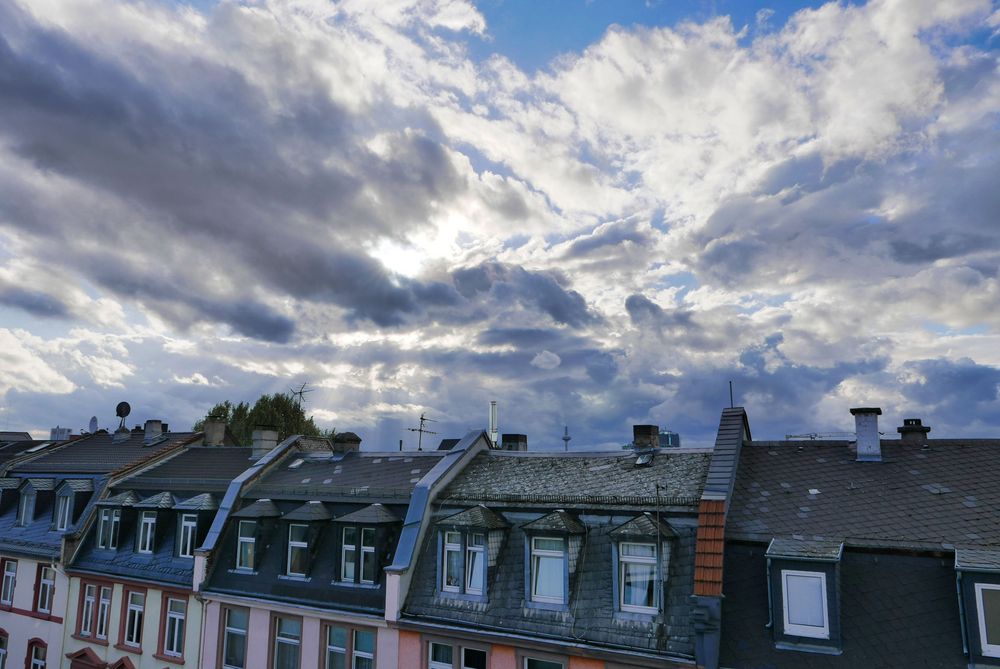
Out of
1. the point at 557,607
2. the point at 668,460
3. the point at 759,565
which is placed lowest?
the point at 557,607

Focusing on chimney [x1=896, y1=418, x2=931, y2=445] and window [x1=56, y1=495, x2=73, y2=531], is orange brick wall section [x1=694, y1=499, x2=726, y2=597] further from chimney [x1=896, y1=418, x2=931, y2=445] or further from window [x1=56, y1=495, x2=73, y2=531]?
window [x1=56, y1=495, x2=73, y2=531]

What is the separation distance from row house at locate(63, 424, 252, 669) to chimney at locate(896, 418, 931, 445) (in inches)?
1056

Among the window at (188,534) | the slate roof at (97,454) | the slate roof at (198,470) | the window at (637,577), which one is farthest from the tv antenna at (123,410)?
the window at (637,577)

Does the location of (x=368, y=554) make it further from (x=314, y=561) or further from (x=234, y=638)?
(x=234, y=638)

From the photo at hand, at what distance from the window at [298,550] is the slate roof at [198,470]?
6.37m

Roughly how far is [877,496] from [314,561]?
19129 mm

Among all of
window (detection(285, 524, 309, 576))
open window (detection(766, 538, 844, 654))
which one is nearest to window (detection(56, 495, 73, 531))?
window (detection(285, 524, 309, 576))

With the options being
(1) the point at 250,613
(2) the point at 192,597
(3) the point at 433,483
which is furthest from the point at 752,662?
(2) the point at 192,597

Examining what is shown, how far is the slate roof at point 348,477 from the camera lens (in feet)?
85.1

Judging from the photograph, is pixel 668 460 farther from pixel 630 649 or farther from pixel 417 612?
pixel 417 612

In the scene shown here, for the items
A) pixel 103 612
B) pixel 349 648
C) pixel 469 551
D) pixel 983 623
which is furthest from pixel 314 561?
pixel 983 623

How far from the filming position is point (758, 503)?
64.8ft

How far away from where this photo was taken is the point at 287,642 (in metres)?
24.5

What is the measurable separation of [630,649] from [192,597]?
18.5 m
